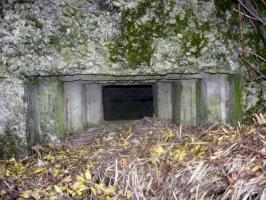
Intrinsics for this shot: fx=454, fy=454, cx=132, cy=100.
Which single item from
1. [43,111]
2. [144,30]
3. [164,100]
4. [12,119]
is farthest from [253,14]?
[12,119]

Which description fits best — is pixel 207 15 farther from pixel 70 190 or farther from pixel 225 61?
pixel 70 190

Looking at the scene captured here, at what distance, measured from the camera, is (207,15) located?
2.99 m

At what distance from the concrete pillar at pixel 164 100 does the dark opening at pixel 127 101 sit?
2.92 feet

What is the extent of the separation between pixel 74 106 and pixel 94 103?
0.18 meters

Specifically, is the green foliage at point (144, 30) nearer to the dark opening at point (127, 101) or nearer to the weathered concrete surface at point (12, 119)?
the weathered concrete surface at point (12, 119)

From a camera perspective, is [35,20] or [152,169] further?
[35,20]

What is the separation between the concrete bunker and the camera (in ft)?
9.84

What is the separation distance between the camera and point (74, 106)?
319 cm

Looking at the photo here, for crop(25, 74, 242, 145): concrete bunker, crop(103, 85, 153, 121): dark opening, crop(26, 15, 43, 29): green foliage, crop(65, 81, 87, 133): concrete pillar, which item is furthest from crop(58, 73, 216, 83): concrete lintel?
crop(103, 85, 153, 121): dark opening

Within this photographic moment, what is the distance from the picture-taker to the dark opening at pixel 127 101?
4.31 meters

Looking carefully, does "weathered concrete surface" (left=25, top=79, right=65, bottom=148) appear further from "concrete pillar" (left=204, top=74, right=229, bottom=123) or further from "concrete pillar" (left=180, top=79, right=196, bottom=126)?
"concrete pillar" (left=204, top=74, right=229, bottom=123)

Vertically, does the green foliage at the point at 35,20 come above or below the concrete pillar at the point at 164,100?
above

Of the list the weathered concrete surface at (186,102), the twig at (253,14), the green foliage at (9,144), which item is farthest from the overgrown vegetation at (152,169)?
the twig at (253,14)

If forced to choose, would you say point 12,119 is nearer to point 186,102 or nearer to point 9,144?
point 9,144
